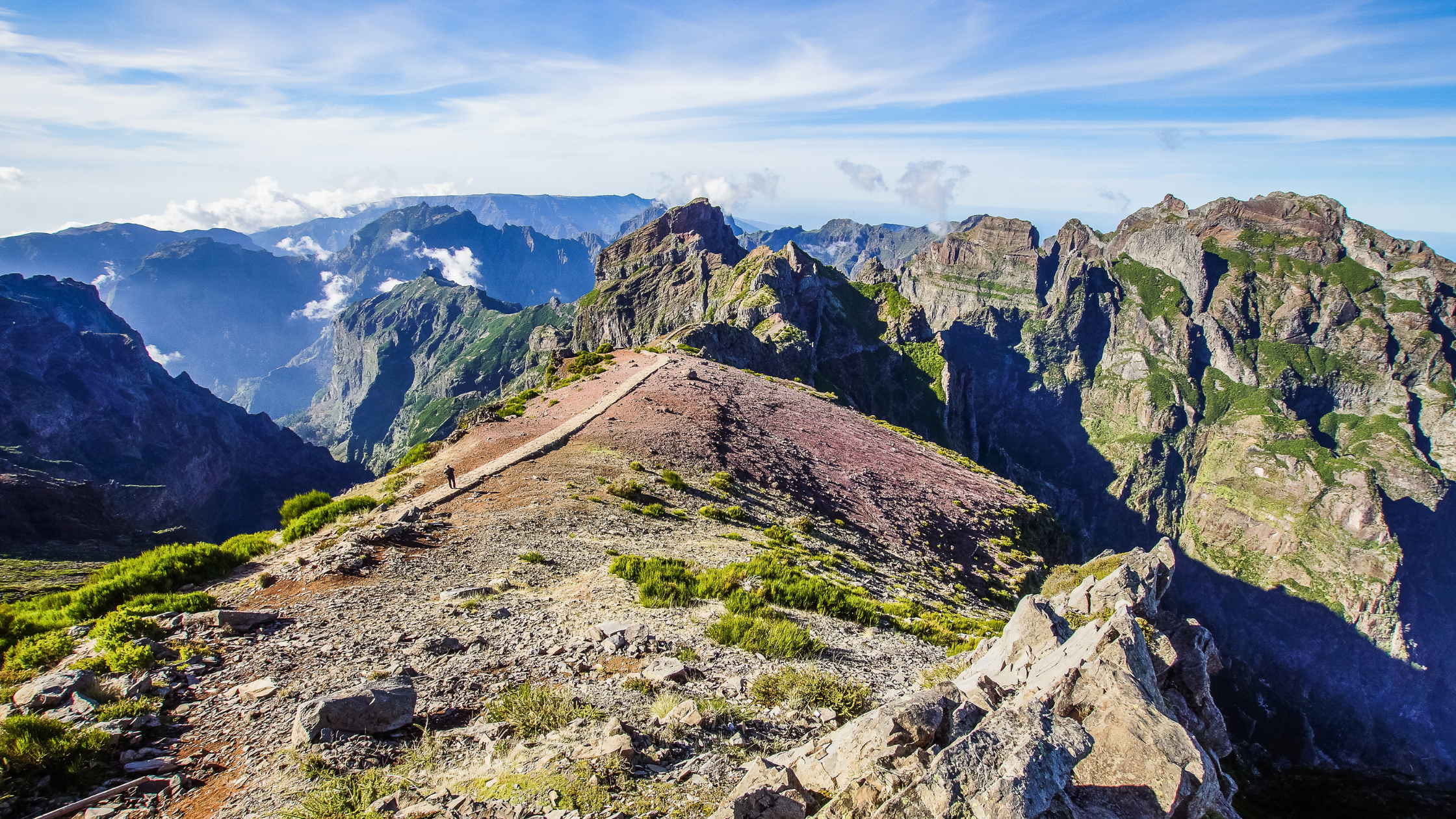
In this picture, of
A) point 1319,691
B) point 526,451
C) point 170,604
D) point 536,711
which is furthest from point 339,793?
point 1319,691

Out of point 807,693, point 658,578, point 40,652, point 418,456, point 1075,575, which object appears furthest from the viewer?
point 418,456

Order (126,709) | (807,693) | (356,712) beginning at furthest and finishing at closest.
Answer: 1. (807,693)
2. (356,712)
3. (126,709)

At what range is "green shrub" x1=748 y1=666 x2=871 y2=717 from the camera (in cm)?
1177

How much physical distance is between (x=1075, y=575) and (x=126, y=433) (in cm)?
23536

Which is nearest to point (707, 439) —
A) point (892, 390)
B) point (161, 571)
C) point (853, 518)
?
point (853, 518)

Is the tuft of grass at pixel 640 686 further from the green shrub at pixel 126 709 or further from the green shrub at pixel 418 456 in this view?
the green shrub at pixel 418 456

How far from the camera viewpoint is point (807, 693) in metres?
12.0

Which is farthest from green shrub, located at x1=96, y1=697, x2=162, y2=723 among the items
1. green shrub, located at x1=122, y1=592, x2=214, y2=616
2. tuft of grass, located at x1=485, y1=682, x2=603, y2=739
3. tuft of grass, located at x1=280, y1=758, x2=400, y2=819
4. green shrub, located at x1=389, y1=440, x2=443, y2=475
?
green shrub, located at x1=389, y1=440, x2=443, y2=475

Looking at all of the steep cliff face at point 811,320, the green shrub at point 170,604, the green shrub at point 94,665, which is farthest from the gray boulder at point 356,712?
the steep cliff face at point 811,320

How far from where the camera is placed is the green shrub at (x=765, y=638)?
14117 millimetres

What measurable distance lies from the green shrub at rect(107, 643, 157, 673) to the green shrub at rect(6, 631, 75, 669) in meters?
1.38

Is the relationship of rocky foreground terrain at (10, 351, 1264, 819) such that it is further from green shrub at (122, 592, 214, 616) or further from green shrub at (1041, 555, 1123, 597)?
green shrub at (1041, 555, 1123, 597)

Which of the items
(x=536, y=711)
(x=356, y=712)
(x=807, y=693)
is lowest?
(x=807, y=693)

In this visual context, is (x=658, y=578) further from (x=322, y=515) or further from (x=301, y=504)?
(x=301, y=504)
